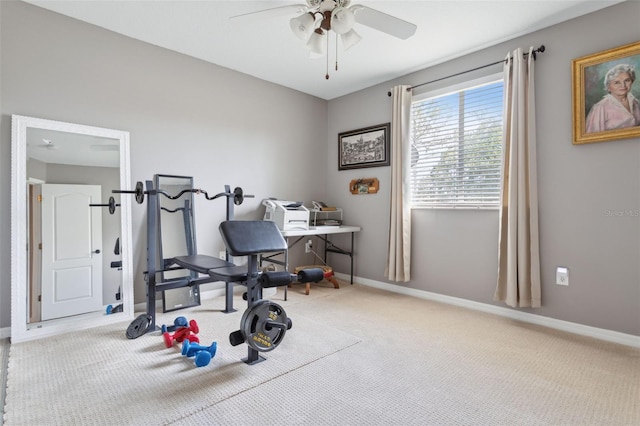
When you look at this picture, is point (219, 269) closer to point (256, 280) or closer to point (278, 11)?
point (256, 280)

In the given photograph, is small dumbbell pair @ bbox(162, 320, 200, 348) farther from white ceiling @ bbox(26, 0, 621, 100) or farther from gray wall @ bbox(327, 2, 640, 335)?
gray wall @ bbox(327, 2, 640, 335)

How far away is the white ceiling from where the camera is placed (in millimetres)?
2422

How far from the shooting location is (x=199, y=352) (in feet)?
6.48

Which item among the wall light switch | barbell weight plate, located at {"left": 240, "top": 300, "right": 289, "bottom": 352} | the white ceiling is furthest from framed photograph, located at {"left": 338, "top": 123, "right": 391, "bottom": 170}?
barbell weight plate, located at {"left": 240, "top": 300, "right": 289, "bottom": 352}

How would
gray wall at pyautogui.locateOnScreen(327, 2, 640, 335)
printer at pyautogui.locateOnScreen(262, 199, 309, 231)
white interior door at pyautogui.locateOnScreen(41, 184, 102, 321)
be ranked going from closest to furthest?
gray wall at pyautogui.locateOnScreen(327, 2, 640, 335) < white interior door at pyautogui.locateOnScreen(41, 184, 102, 321) < printer at pyautogui.locateOnScreen(262, 199, 309, 231)

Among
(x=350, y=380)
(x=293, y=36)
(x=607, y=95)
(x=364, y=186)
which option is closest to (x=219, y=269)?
(x=350, y=380)

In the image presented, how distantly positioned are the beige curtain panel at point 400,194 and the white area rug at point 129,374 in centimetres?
137

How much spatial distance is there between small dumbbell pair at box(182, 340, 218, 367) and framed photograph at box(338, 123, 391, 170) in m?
2.79

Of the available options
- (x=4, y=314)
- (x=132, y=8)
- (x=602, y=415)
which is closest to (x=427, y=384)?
(x=602, y=415)

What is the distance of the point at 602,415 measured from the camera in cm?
154

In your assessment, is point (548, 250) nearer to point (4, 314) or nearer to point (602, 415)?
point (602, 415)

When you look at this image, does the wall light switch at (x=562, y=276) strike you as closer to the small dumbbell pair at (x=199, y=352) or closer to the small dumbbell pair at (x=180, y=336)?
the small dumbbell pair at (x=199, y=352)

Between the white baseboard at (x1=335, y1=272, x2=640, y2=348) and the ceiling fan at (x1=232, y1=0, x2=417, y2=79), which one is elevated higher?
the ceiling fan at (x1=232, y1=0, x2=417, y2=79)

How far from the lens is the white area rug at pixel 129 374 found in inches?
60.1
